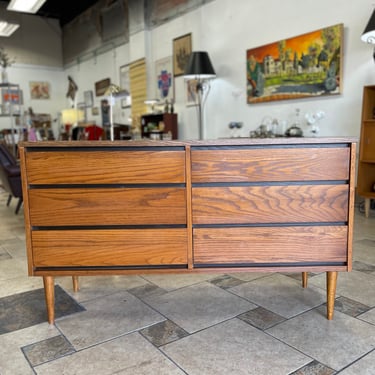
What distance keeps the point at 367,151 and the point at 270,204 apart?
3068mm

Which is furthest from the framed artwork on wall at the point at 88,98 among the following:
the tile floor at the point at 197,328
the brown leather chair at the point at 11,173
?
the tile floor at the point at 197,328

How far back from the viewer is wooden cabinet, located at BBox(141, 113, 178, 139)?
306 inches

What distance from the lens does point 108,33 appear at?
33.8 feet

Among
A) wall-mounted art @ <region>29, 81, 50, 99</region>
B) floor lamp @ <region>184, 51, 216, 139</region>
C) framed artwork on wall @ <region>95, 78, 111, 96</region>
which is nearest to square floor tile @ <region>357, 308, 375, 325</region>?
floor lamp @ <region>184, 51, 216, 139</region>

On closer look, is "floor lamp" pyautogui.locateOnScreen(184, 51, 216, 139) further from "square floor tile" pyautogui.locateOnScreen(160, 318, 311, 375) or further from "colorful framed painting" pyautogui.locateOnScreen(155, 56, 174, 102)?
"square floor tile" pyautogui.locateOnScreen(160, 318, 311, 375)

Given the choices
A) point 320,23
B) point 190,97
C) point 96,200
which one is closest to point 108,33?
point 190,97

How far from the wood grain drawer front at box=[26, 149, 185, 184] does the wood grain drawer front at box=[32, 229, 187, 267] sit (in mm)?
266

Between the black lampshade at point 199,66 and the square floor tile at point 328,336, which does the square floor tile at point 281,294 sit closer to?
the square floor tile at point 328,336

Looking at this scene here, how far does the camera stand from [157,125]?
8.18 metres

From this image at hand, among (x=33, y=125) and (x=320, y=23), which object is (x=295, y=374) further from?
(x=33, y=125)

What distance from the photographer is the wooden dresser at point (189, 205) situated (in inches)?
72.9

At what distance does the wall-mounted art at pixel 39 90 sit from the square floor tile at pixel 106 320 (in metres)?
12.1

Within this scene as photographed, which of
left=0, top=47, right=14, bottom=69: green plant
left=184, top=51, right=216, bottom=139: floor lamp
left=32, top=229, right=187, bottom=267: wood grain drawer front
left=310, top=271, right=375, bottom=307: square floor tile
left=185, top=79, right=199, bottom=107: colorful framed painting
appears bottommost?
left=310, top=271, right=375, bottom=307: square floor tile

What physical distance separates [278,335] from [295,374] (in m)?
0.32
